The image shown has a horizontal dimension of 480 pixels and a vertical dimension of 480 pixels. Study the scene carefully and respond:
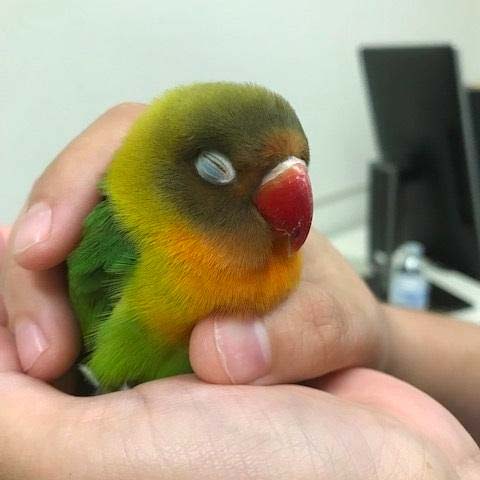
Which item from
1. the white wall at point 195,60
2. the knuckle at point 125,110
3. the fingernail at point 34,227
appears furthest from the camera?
the white wall at point 195,60

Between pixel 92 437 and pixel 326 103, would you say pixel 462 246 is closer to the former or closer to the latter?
pixel 326 103

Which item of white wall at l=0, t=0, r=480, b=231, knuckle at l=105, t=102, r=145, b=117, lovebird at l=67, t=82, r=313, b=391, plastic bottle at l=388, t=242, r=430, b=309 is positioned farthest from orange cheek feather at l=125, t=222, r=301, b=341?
plastic bottle at l=388, t=242, r=430, b=309

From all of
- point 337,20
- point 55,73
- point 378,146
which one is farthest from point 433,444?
point 337,20

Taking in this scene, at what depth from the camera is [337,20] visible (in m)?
1.83

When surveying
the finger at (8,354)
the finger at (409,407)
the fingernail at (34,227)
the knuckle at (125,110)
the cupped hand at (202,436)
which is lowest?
the finger at (409,407)

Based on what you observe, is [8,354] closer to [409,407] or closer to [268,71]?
[409,407]

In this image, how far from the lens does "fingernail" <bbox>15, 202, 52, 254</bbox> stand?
0.69 metres

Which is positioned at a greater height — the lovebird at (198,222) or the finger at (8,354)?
the lovebird at (198,222)

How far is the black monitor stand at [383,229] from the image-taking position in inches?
64.0

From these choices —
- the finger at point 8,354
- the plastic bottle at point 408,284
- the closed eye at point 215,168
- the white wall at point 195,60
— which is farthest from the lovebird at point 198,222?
the plastic bottle at point 408,284

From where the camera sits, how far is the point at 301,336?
0.69 m

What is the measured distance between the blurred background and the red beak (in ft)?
2.77

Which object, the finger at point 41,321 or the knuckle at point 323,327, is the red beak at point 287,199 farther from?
Result: the finger at point 41,321

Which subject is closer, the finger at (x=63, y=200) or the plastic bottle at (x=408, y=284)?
the finger at (x=63, y=200)
